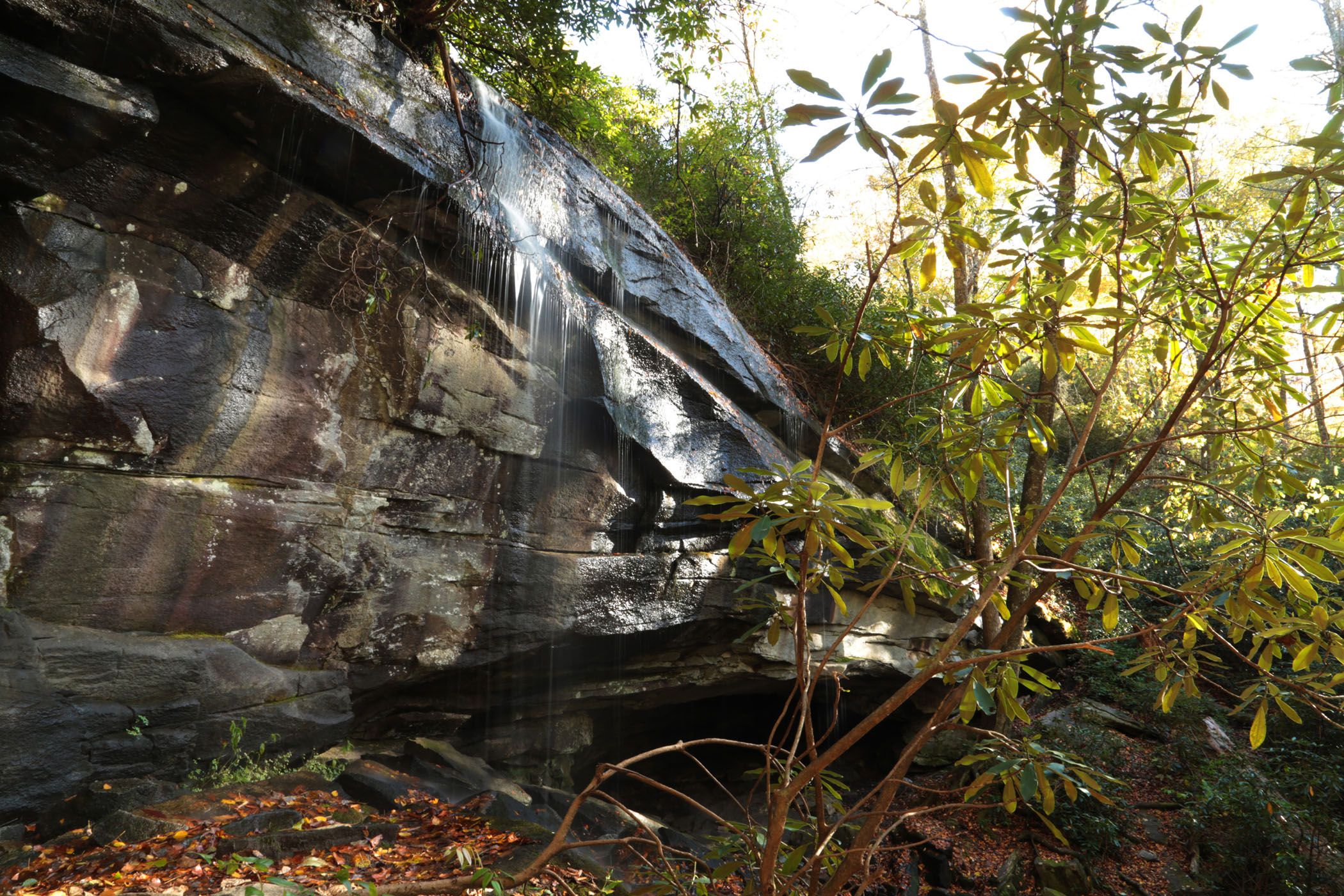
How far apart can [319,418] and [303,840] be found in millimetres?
2868

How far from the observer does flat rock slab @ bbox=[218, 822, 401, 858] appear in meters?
3.74

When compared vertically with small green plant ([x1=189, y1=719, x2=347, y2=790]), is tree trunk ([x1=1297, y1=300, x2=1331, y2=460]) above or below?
above

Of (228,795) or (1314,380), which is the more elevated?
(1314,380)

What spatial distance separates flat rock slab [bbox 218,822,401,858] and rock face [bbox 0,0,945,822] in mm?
A: 1388

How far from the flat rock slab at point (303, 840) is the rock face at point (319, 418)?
1.39 meters

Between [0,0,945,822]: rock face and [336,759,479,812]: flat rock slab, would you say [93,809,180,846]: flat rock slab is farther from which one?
[336,759,479,812]: flat rock slab

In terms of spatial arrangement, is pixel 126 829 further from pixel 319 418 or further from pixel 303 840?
pixel 319 418

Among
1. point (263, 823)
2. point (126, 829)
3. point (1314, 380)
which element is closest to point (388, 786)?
point (263, 823)

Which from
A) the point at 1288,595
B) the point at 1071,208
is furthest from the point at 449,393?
the point at 1288,595

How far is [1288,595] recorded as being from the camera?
8.13 feet

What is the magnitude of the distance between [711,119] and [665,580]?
24.4 feet

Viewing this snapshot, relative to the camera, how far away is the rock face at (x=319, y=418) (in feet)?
14.7

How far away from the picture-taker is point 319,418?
5.51 metres

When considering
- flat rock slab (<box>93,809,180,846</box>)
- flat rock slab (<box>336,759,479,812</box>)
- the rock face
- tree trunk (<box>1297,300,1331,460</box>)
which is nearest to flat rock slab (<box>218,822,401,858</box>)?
flat rock slab (<box>93,809,180,846</box>)
